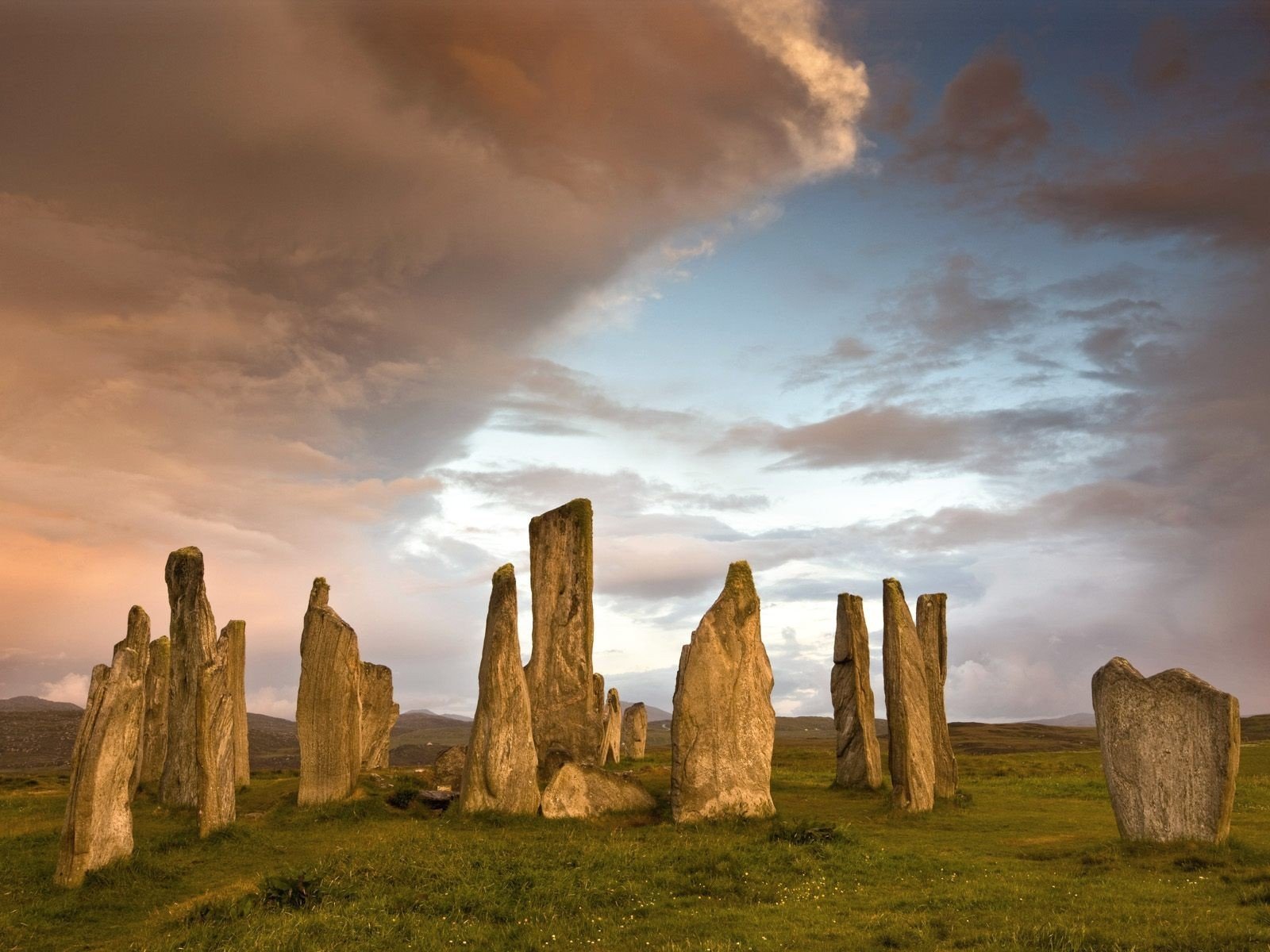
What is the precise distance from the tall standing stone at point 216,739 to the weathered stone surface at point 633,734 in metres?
32.1

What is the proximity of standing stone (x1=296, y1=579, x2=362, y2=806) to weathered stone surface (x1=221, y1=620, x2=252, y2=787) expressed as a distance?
2.01 metres

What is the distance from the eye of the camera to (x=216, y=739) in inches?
906

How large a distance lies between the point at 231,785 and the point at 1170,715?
21.3 meters

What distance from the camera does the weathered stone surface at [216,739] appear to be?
70.3 ft

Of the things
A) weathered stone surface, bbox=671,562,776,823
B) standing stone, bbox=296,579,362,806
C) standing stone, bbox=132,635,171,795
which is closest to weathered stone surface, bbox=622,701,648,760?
standing stone, bbox=132,635,171,795

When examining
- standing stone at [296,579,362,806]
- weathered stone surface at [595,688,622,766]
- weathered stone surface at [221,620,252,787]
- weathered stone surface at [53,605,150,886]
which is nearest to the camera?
weathered stone surface at [53,605,150,886]

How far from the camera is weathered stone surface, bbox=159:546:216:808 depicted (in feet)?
77.8

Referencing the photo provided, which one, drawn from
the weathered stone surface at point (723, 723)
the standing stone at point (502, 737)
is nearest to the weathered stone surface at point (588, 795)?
the standing stone at point (502, 737)

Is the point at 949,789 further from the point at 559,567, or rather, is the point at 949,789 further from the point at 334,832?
the point at 334,832

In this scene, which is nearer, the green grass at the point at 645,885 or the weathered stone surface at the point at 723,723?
the green grass at the point at 645,885

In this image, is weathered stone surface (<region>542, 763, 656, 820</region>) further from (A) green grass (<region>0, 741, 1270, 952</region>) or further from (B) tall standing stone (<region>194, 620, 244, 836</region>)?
(B) tall standing stone (<region>194, 620, 244, 836</region>)

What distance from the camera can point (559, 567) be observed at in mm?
29891

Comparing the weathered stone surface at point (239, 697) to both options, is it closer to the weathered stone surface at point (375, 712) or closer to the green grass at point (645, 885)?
the green grass at point (645, 885)

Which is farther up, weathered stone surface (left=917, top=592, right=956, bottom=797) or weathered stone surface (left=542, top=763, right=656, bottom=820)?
weathered stone surface (left=917, top=592, right=956, bottom=797)
